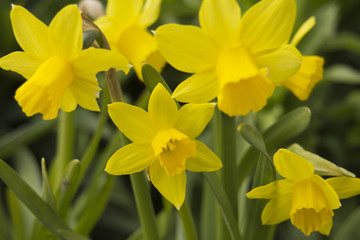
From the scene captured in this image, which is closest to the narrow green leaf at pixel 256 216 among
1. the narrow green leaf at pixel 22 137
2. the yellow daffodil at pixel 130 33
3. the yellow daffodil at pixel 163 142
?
the yellow daffodil at pixel 163 142

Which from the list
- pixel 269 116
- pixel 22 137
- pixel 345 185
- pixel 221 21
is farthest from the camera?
pixel 269 116

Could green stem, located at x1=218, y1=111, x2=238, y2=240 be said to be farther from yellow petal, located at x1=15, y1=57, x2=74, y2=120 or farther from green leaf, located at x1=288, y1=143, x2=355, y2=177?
yellow petal, located at x1=15, y1=57, x2=74, y2=120

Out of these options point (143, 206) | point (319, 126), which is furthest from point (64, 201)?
point (319, 126)

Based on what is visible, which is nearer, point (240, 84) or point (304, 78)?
point (240, 84)

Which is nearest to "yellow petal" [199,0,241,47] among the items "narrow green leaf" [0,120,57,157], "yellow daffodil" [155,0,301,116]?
"yellow daffodil" [155,0,301,116]

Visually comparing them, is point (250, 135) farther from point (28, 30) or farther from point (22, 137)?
point (22, 137)

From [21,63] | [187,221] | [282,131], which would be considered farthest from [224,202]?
[21,63]
